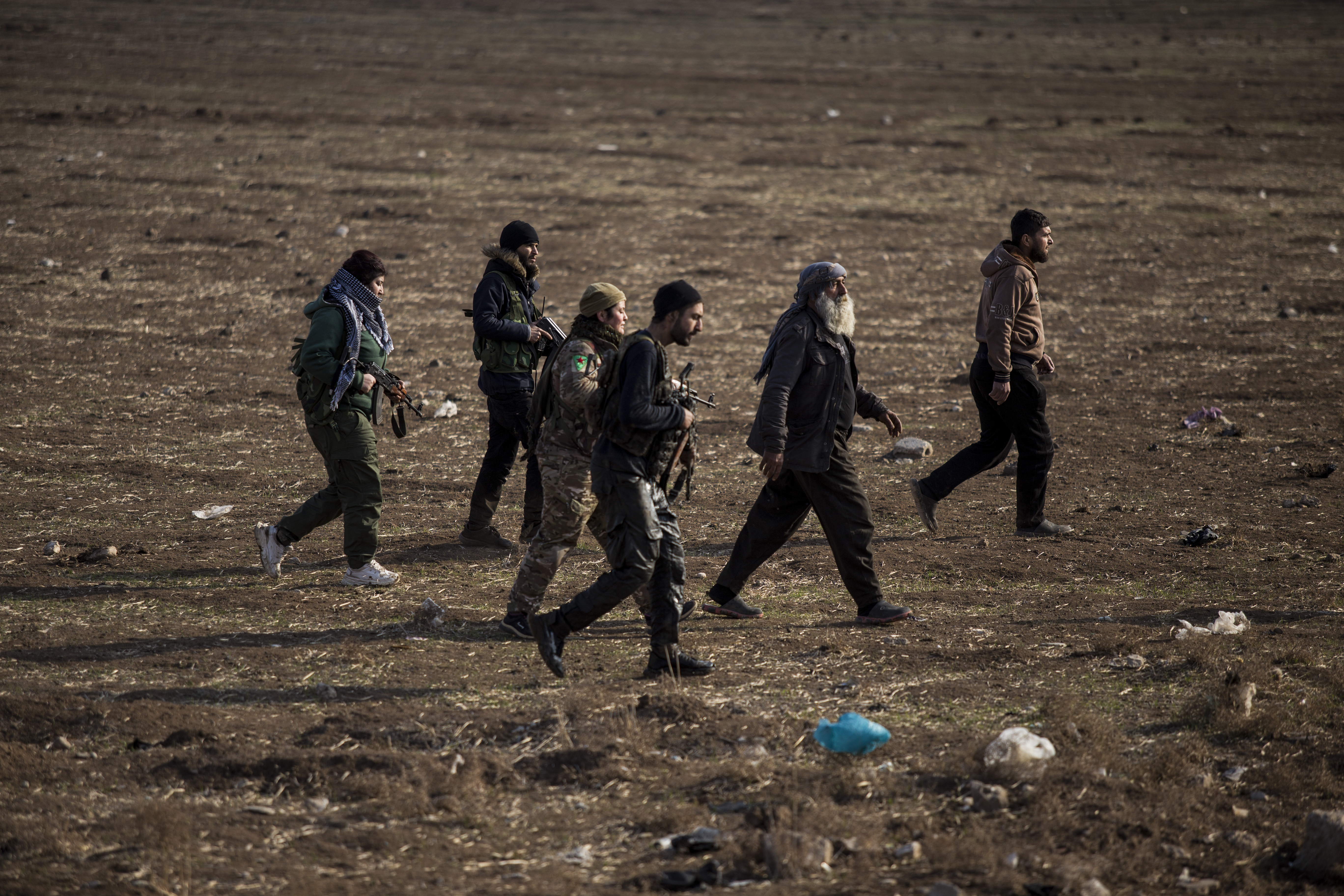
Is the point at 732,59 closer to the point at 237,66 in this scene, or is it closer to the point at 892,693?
the point at 237,66

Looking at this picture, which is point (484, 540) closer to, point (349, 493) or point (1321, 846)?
point (349, 493)

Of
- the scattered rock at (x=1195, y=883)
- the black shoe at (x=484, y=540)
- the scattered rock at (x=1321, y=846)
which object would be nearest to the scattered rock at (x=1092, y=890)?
the scattered rock at (x=1195, y=883)

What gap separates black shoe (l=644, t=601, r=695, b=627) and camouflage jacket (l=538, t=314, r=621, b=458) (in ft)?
2.87

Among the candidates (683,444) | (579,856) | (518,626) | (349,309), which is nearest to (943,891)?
(579,856)

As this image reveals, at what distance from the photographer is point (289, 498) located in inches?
339

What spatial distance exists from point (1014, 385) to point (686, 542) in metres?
2.42

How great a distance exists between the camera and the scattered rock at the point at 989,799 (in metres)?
4.51

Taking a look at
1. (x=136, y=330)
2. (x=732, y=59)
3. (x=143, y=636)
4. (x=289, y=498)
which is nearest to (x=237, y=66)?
(x=732, y=59)

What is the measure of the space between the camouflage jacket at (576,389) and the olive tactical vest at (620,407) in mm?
189

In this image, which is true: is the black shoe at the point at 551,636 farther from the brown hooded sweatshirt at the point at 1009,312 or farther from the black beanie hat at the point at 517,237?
the brown hooded sweatshirt at the point at 1009,312

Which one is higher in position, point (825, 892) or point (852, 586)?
point (852, 586)

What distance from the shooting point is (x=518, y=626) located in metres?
6.24

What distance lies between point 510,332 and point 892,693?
3.21 metres

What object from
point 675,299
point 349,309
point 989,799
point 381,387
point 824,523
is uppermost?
point 675,299
